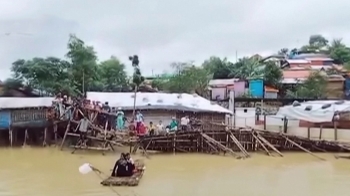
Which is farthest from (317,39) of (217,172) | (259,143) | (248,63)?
(217,172)

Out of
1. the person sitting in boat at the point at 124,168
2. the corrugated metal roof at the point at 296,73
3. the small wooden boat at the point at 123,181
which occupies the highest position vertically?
the corrugated metal roof at the point at 296,73

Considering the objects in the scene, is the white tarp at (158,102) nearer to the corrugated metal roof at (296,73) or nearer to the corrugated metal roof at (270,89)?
the corrugated metal roof at (270,89)

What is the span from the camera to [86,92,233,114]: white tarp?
22.2 m

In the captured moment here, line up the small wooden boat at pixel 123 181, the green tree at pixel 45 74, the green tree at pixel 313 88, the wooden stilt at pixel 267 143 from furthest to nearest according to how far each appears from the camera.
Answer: the green tree at pixel 313 88 → the green tree at pixel 45 74 → the wooden stilt at pixel 267 143 → the small wooden boat at pixel 123 181

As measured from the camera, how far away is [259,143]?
18.7 meters

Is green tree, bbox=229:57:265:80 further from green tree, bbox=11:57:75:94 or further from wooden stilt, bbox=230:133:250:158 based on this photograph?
wooden stilt, bbox=230:133:250:158

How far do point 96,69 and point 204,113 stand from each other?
7.30 metres

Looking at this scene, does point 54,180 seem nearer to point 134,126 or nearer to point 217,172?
point 217,172

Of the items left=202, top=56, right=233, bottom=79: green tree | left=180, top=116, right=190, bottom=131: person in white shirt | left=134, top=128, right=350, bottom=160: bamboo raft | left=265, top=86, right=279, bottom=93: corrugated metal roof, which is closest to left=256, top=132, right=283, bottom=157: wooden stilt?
left=134, top=128, right=350, bottom=160: bamboo raft

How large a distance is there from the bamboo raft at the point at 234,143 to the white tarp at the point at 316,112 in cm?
218

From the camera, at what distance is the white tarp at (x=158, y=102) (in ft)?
72.7

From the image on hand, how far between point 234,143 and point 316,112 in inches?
198

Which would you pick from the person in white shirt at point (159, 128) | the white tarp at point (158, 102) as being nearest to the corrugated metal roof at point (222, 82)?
the white tarp at point (158, 102)

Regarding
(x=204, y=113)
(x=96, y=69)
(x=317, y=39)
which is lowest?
(x=204, y=113)
